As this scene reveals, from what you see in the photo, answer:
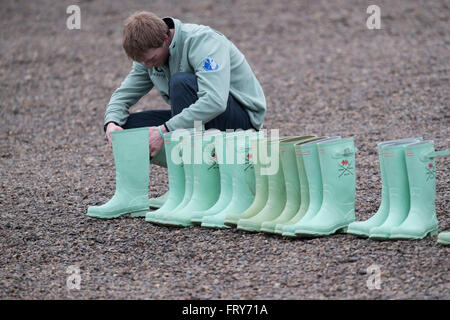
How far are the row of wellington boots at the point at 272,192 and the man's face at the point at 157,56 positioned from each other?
28.0 inches

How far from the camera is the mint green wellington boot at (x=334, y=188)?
283 centimetres

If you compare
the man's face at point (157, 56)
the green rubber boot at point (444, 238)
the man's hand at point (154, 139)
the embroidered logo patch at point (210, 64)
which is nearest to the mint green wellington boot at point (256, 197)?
the embroidered logo patch at point (210, 64)

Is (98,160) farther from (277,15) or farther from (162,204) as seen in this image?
(277,15)

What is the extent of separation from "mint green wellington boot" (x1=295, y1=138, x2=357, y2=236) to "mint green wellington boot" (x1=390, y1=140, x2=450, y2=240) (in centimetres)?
25

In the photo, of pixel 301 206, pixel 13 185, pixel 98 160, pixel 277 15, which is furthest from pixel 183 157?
pixel 277 15

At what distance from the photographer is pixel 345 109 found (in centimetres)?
590

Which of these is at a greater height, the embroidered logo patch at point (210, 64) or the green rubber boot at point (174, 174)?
the embroidered logo patch at point (210, 64)

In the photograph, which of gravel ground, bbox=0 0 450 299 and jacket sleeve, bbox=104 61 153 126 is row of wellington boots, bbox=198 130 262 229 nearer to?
gravel ground, bbox=0 0 450 299

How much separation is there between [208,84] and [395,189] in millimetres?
1013

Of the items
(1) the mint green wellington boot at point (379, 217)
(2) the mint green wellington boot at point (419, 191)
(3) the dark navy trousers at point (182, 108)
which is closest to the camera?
(2) the mint green wellington boot at point (419, 191)

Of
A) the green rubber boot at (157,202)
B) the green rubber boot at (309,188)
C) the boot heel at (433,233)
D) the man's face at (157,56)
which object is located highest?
the man's face at (157,56)

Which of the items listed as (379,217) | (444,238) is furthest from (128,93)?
(444,238)

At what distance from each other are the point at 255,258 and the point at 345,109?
338 centimetres

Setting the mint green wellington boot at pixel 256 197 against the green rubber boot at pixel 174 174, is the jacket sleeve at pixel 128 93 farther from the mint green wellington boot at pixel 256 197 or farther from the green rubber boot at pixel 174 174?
the mint green wellington boot at pixel 256 197
